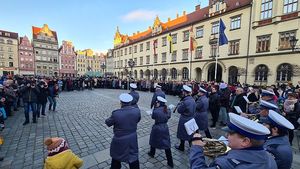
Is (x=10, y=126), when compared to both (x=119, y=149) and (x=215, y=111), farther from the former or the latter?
(x=215, y=111)

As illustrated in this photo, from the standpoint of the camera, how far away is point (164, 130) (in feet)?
13.1

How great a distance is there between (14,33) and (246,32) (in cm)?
6638

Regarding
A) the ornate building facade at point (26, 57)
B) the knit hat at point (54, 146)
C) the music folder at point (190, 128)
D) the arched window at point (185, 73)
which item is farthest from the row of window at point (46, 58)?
the music folder at point (190, 128)

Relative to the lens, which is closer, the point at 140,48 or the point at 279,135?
the point at 279,135

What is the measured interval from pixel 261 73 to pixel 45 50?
65.3 meters

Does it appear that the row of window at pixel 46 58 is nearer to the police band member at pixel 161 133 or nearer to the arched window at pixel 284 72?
the arched window at pixel 284 72

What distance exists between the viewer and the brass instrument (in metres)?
1.88

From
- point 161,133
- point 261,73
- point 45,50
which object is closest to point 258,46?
point 261,73

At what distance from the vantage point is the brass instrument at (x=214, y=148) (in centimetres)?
188

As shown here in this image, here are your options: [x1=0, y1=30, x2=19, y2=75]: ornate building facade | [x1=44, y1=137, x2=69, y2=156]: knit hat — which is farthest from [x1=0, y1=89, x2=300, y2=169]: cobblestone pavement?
[x1=0, y1=30, x2=19, y2=75]: ornate building facade

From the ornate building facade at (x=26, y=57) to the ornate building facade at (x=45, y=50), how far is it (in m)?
1.41

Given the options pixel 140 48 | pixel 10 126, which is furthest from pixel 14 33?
pixel 10 126

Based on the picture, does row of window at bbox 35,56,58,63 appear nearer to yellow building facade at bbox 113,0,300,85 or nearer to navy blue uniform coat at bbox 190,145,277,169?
yellow building facade at bbox 113,0,300,85

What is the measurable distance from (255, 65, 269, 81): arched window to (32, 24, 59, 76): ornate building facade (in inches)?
2528
